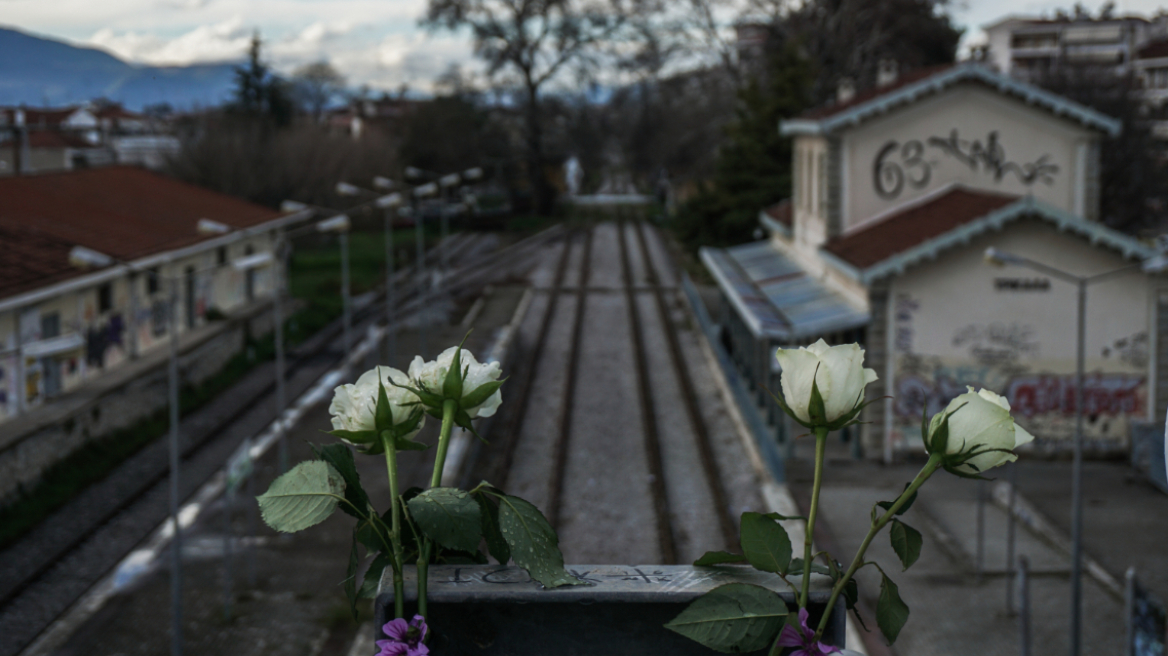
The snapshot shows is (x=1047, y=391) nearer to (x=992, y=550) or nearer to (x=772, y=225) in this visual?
(x=992, y=550)

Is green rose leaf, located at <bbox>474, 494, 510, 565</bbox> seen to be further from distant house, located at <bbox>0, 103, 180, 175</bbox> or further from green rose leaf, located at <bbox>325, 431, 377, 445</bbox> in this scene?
distant house, located at <bbox>0, 103, 180, 175</bbox>

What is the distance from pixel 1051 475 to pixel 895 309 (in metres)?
4.21

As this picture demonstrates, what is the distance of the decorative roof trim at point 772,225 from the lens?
31.8 meters

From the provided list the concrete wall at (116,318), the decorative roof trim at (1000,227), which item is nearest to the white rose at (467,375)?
the concrete wall at (116,318)

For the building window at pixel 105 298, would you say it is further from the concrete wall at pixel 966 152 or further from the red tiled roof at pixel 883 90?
the concrete wall at pixel 966 152

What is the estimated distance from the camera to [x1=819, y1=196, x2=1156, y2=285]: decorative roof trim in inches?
824

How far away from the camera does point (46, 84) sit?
19172 mm

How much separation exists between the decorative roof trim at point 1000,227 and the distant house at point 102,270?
Result: 1225 centimetres

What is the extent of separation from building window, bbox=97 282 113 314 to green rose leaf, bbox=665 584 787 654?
27298 millimetres

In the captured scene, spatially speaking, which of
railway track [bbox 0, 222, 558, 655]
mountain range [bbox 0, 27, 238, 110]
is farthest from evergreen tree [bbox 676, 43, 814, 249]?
mountain range [bbox 0, 27, 238, 110]

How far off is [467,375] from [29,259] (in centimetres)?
2384

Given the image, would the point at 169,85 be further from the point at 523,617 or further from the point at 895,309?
the point at 523,617

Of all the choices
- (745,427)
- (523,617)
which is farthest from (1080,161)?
(523,617)

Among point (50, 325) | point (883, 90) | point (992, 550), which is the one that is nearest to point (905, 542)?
point (992, 550)
